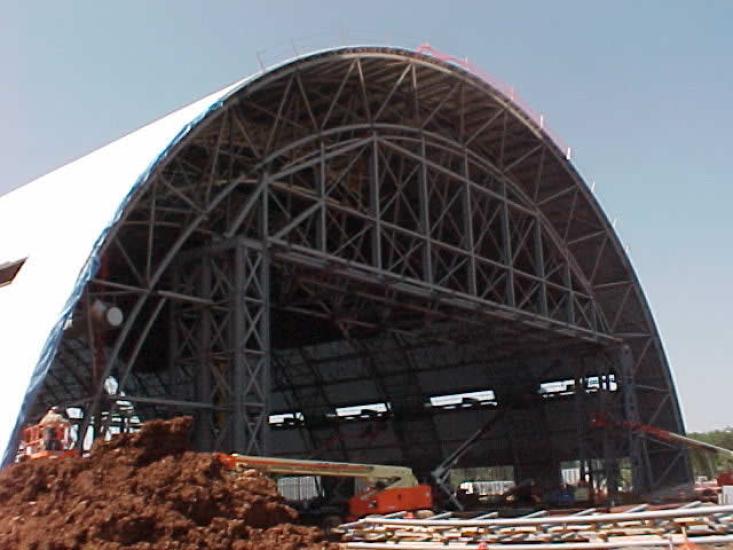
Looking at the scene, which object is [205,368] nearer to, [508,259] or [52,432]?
[52,432]

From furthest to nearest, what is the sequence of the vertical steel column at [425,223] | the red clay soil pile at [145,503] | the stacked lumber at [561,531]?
the vertical steel column at [425,223]
the stacked lumber at [561,531]
the red clay soil pile at [145,503]

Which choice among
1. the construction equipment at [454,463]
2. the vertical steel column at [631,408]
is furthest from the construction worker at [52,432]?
the vertical steel column at [631,408]

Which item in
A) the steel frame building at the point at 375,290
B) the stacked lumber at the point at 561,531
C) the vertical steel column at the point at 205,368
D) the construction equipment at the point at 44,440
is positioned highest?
the steel frame building at the point at 375,290

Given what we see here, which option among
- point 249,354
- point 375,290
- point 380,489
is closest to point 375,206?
point 375,290

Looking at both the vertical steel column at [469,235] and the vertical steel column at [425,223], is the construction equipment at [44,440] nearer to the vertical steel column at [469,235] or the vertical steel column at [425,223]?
the vertical steel column at [425,223]

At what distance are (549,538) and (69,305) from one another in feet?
31.7

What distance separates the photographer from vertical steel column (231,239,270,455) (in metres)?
21.8

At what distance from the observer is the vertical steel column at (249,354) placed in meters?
21.8

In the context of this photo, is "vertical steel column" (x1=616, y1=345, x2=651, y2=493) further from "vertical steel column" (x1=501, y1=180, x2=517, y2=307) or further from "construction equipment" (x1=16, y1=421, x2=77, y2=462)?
"construction equipment" (x1=16, y1=421, x2=77, y2=462)

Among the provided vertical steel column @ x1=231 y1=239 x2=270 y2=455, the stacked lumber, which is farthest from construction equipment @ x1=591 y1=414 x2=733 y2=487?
the stacked lumber

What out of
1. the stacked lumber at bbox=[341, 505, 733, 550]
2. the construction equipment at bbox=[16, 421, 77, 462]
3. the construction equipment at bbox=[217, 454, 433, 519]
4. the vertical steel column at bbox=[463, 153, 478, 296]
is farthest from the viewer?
the vertical steel column at bbox=[463, 153, 478, 296]

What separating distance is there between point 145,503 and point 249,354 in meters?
11.3

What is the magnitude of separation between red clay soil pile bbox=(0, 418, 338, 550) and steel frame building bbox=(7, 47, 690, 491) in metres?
4.67

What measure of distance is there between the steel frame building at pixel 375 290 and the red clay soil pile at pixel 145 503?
15.3 ft
